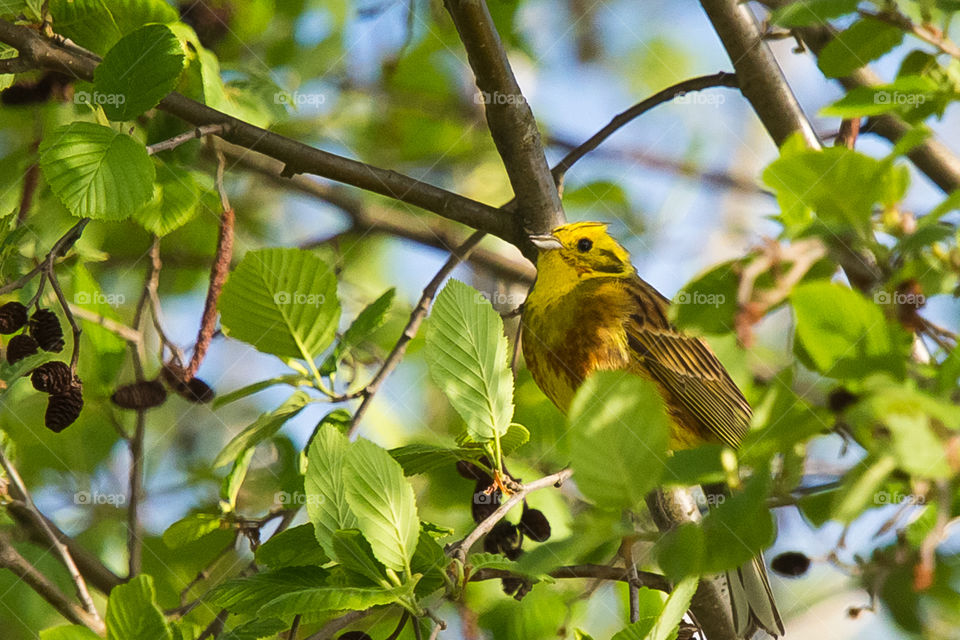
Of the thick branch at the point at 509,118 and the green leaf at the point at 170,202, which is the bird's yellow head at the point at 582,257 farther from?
the green leaf at the point at 170,202

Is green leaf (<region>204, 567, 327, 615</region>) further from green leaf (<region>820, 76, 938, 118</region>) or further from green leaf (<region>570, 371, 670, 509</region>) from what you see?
green leaf (<region>820, 76, 938, 118</region>)

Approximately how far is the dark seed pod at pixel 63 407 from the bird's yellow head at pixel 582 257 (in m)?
1.46

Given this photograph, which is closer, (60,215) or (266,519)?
(266,519)

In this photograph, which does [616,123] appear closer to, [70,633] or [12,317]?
[12,317]

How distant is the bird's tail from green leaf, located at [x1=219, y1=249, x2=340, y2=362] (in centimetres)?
133

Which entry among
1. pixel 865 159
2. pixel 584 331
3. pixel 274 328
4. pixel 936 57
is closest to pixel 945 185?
pixel 584 331

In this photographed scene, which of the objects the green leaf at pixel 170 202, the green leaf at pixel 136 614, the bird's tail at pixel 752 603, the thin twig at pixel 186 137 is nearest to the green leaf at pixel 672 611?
the green leaf at pixel 136 614

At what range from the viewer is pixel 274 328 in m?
2.35

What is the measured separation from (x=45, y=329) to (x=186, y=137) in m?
0.52

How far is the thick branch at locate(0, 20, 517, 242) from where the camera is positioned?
223cm

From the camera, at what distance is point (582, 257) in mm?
3652

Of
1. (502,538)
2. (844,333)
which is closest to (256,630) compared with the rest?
(502,538)

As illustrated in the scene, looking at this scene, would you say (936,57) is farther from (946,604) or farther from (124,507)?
(124,507)

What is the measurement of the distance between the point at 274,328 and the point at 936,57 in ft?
5.09
